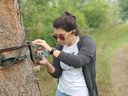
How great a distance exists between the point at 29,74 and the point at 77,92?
1.80ft

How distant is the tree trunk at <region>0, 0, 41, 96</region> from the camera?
3.21 metres

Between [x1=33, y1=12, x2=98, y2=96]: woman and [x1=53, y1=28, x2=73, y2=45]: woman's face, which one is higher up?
[x1=53, y1=28, x2=73, y2=45]: woman's face

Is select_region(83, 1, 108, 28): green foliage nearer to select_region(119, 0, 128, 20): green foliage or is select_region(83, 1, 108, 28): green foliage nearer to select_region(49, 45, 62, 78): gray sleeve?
select_region(119, 0, 128, 20): green foliage

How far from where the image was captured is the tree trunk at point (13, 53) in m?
3.21

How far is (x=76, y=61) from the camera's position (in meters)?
3.43

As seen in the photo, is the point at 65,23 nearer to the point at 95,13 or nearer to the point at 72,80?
the point at 72,80

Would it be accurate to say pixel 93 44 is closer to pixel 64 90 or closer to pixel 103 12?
pixel 64 90

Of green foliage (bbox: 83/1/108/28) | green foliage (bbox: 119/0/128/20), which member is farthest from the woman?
green foliage (bbox: 119/0/128/20)

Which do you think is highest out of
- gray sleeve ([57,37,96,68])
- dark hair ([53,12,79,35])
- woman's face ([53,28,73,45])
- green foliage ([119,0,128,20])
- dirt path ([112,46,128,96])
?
dark hair ([53,12,79,35])

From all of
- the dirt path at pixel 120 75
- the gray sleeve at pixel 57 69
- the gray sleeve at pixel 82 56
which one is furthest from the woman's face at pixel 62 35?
the dirt path at pixel 120 75

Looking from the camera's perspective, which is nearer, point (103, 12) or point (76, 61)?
point (76, 61)

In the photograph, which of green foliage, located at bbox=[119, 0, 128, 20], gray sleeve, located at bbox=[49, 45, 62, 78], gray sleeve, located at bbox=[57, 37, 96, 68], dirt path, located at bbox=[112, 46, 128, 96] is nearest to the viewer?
→ gray sleeve, located at bbox=[57, 37, 96, 68]

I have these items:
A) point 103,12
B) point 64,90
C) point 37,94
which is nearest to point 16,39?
point 37,94

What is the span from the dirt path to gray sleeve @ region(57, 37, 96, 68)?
5.70m
